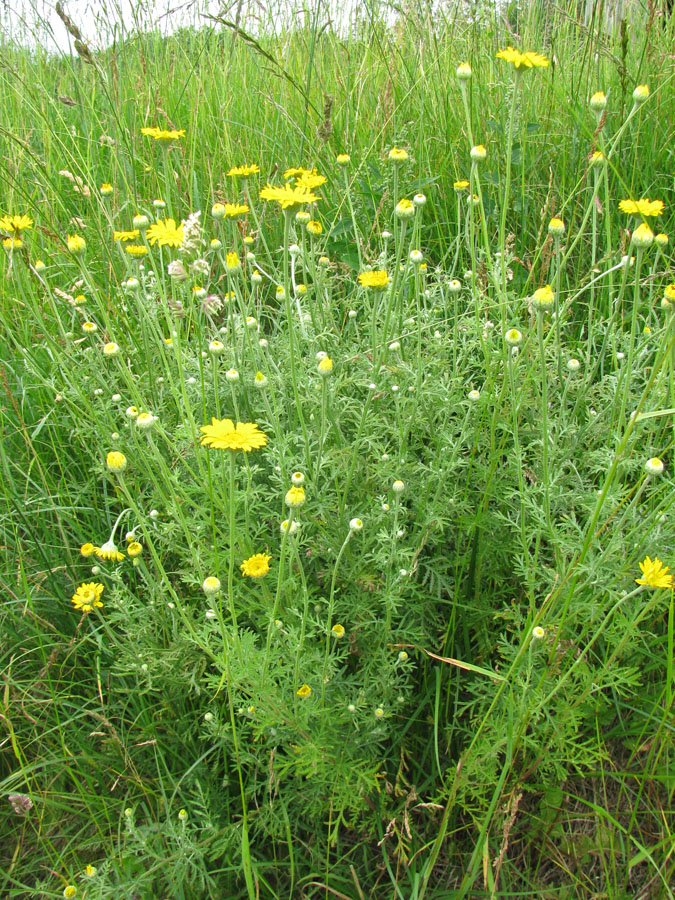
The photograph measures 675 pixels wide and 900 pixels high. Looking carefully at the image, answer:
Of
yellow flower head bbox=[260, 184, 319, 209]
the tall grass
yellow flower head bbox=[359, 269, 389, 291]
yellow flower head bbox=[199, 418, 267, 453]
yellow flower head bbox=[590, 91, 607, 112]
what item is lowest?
the tall grass

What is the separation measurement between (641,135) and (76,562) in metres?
2.96

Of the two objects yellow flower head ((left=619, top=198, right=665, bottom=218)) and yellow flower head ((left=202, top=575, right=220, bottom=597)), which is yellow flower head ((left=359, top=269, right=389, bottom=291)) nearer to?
yellow flower head ((left=619, top=198, right=665, bottom=218))

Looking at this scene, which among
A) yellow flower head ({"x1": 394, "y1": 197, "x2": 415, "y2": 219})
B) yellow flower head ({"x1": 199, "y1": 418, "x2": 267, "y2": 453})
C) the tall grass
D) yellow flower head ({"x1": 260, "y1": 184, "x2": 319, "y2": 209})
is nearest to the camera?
yellow flower head ({"x1": 199, "y1": 418, "x2": 267, "y2": 453})

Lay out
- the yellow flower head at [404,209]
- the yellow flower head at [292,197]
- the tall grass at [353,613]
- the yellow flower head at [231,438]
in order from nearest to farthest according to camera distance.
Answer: the yellow flower head at [231,438] → the tall grass at [353,613] → the yellow flower head at [292,197] → the yellow flower head at [404,209]

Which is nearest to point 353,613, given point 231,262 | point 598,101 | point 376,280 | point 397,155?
point 376,280

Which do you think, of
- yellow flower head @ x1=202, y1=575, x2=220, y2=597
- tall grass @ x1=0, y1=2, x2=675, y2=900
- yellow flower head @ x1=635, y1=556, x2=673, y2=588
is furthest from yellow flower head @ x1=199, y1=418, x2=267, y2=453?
yellow flower head @ x1=635, y1=556, x2=673, y2=588

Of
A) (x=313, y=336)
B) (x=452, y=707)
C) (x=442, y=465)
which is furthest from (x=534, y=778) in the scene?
(x=313, y=336)

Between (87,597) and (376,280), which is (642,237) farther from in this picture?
(87,597)

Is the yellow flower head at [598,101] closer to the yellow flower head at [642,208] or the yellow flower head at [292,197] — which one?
the yellow flower head at [642,208]

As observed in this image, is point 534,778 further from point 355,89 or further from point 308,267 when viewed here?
point 355,89

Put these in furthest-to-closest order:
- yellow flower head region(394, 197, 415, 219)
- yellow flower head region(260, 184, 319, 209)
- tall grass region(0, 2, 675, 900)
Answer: yellow flower head region(394, 197, 415, 219) → yellow flower head region(260, 184, 319, 209) → tall grass region(0, 2, 675, 900)

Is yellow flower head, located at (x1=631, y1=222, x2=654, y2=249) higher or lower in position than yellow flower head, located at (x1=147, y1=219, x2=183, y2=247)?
lower

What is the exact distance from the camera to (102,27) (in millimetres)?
3041

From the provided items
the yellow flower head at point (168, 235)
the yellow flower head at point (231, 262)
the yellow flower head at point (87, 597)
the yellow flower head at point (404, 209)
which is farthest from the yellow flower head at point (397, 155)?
the yellow flower head at point (87, 597)
